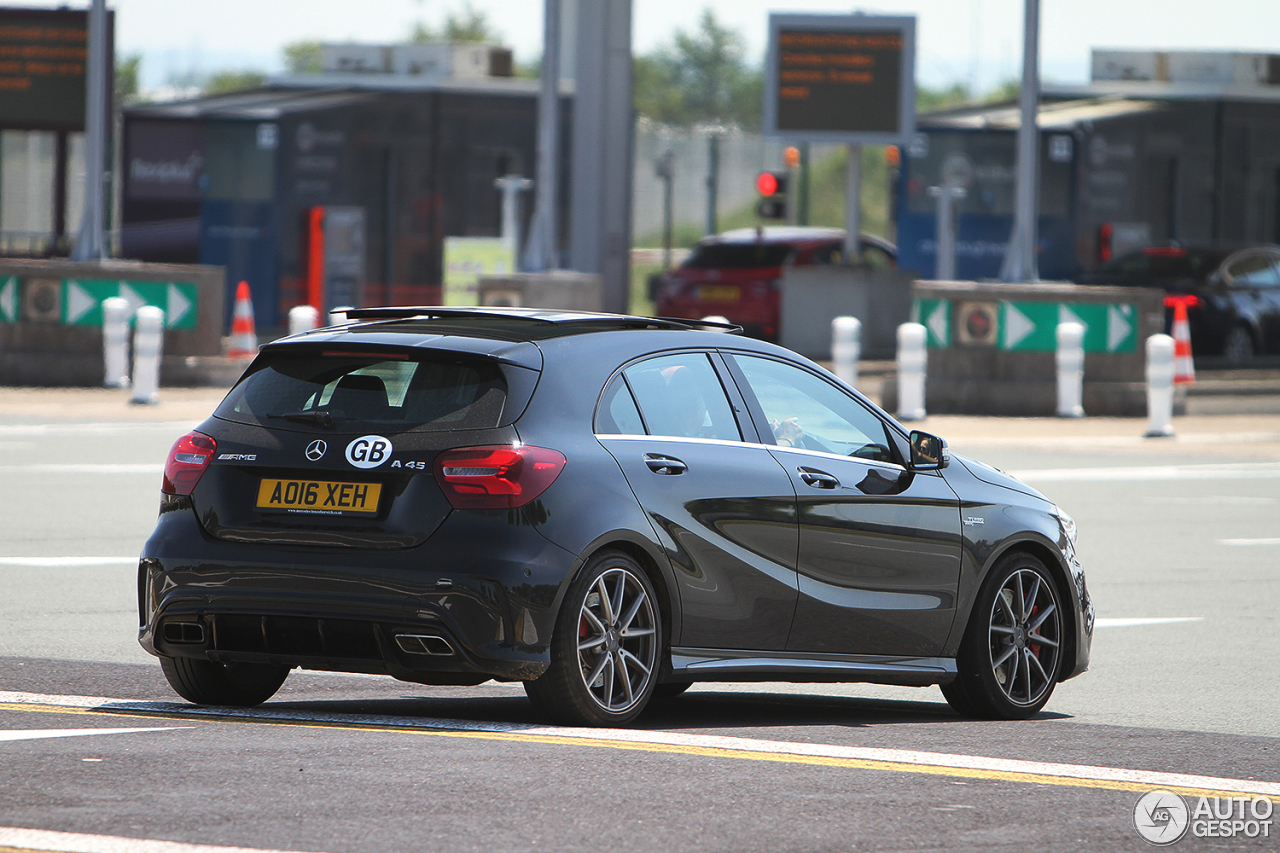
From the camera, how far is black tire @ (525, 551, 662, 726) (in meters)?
6.90

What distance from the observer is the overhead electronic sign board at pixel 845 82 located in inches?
1268

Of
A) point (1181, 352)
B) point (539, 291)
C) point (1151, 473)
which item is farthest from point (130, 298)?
point (1151, 473)

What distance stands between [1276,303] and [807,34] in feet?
25.1

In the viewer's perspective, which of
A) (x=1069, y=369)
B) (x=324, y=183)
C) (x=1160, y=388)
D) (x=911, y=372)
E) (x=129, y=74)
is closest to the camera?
(x=1160, y=388)

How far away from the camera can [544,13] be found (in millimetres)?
29016

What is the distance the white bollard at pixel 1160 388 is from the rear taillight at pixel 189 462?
54.8 ft

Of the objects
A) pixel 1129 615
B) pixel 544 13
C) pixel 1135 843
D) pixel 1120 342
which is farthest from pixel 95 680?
pixel 544 13

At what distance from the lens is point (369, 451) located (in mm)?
6965

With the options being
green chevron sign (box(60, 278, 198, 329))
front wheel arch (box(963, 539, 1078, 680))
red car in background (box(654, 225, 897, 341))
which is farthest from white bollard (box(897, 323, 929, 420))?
front wheel arch (box(963, 539, 1078, 680))

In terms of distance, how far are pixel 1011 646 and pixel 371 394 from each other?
8.90ft

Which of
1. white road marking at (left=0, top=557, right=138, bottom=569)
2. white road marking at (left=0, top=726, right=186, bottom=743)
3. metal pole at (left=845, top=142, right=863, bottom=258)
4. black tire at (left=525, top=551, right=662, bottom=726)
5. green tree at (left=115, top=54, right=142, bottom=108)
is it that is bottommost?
white road marking at (left=0, top=557, right=138, bottom=569)

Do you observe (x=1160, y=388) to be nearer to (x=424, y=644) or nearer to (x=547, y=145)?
(x=547, y=145)

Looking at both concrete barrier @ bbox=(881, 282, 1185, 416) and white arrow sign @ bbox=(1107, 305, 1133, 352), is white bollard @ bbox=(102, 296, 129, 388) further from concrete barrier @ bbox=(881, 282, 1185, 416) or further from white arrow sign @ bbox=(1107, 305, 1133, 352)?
white arrow sign @ bbox=(1107, 305, 1133, 352)

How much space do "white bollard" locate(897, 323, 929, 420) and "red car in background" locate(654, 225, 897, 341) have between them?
10.00m
